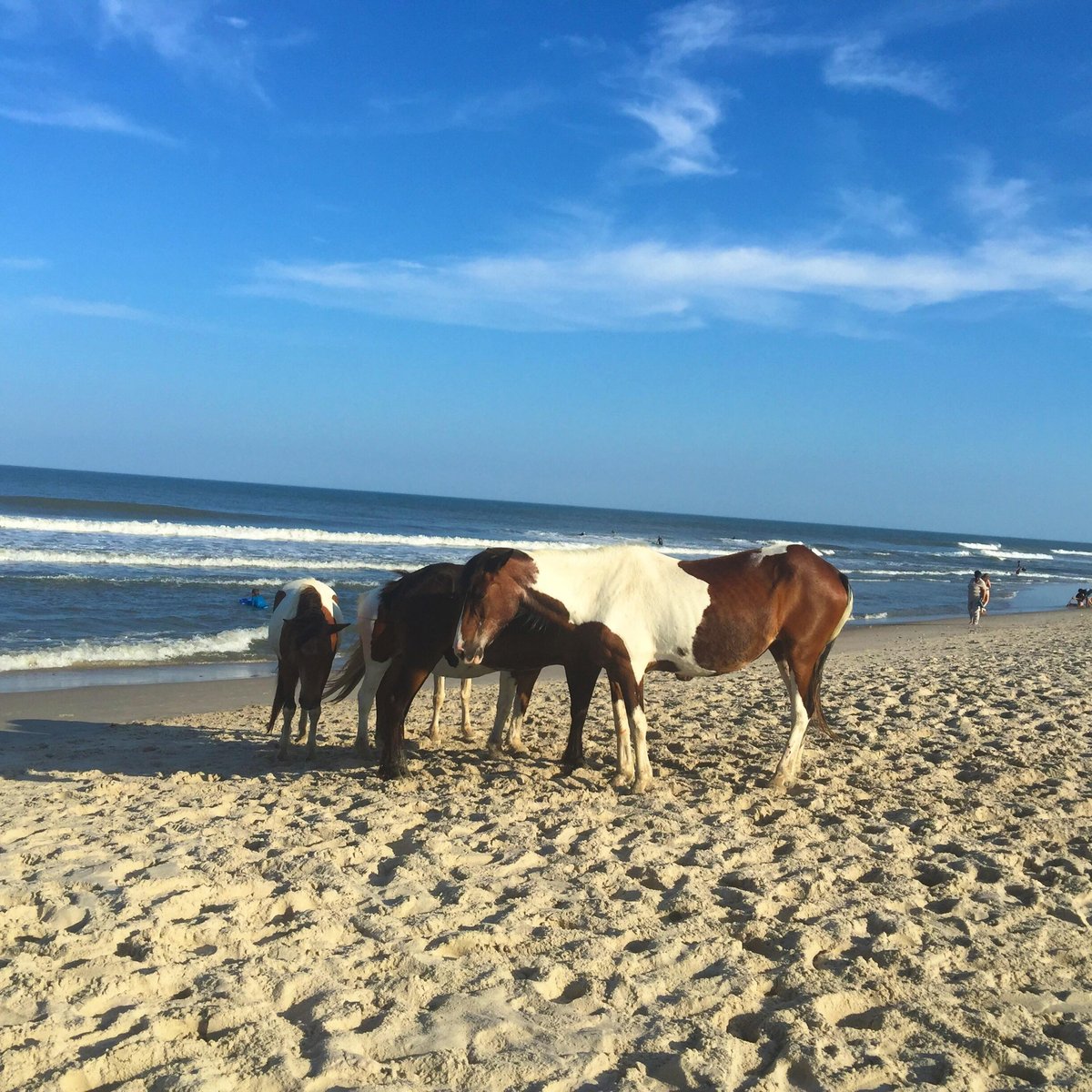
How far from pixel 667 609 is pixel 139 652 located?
9.87 meters

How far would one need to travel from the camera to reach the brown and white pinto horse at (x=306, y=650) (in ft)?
25.6

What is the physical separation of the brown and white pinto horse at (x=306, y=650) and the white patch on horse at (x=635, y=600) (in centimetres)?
214

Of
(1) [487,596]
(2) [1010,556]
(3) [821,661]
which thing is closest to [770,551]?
(3) [821,661]

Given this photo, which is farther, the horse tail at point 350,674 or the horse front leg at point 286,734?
the horse tail at point 350,674

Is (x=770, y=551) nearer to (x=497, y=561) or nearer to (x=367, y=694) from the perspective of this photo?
Answer: (x=497, y=561)

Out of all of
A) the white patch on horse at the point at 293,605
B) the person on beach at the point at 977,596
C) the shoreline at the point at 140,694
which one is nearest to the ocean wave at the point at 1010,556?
the person on beach at the point at 977,596

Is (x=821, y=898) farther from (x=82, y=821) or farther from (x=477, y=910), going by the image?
(x=82, y=821)

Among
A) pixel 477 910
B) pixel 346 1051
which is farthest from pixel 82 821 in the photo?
pixel 346 1051

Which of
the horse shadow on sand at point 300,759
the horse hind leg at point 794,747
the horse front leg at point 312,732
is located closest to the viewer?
the horse hind leg at point 794,747

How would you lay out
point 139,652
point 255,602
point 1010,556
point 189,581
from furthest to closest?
point 1010,556
point 189,581
point 255,602
point 139,652

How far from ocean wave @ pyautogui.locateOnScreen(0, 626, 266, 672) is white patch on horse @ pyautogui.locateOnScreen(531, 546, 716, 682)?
8.39 m

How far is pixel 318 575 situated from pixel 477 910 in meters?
22.2

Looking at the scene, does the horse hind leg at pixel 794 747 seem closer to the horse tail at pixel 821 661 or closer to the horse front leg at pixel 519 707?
the horse tail at pixel 821 661

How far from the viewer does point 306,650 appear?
781cm
